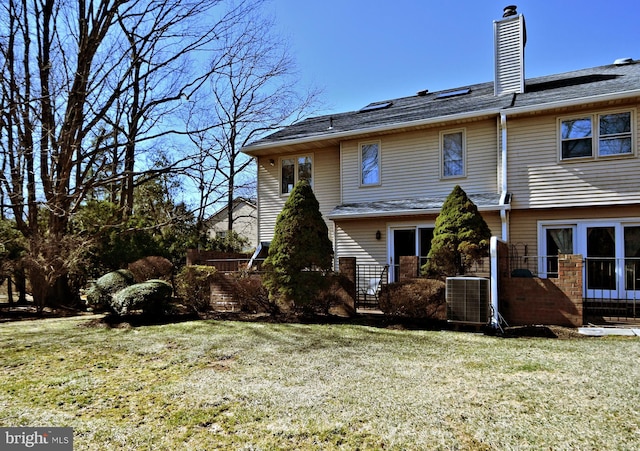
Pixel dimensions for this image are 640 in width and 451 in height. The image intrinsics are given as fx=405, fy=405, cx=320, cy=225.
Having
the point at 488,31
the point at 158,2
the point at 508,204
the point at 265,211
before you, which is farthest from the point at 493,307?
the point at 158,2

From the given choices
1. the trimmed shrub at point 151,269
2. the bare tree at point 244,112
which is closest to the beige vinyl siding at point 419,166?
the trimmed shrub at point 151,269

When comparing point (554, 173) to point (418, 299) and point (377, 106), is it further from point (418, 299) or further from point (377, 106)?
point (377, 106)

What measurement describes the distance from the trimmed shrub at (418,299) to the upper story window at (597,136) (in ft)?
17.9

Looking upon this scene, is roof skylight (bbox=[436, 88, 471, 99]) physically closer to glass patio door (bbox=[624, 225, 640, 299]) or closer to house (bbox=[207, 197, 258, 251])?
glass patio door (bbox=[624, 225, 640, 299])

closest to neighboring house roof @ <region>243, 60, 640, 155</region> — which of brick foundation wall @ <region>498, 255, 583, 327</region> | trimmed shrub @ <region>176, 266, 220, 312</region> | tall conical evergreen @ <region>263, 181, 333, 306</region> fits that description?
tall conical evergreen @ <region>263, 181, 333, 306</region>

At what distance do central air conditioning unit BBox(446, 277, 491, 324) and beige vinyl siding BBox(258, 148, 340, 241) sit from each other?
20.5 ft

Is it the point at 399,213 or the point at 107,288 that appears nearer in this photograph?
the point at 107,288

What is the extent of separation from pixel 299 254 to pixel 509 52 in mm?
9400

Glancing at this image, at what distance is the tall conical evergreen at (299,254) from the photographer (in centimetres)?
883

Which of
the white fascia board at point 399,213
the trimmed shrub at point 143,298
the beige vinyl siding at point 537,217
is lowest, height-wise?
the trimmed shrub at point 143,298

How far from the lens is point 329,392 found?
13.7ft

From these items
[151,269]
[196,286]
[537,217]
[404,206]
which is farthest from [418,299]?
[151,269]

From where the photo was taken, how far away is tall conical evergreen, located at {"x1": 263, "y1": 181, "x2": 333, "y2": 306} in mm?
8828

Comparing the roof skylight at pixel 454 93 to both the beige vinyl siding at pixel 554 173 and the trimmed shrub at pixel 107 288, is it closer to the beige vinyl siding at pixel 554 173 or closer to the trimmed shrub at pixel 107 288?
the beige vinyl siding at pixel 554 173
